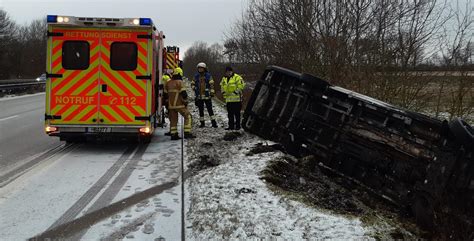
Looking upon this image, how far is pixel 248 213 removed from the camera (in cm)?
488

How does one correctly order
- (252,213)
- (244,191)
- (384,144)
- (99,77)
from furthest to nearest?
(99,77) < (384,144) < (244,191) < (252,213)

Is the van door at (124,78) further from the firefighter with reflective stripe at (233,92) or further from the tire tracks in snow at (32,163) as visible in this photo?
the firefighter with reflective stripe at (233,92)

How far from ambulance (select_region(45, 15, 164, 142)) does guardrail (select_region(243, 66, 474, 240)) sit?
9.23 feet

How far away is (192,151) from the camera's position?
906 cm

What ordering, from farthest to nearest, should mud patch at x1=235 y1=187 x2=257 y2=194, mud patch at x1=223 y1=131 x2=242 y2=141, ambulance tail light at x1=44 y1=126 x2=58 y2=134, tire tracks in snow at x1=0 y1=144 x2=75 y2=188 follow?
mud patch at x1=223 y1=131 x2=242 y2=141 → ambulance tail light at x1=44 y1=126 x2=58 y2=134 → tire tracks in snow at x1=0 y1=144 x2=75 y2=188 → mud patch at x1=235 y1=187 x2=257 y2=194

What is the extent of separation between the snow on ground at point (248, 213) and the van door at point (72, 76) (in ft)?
11.2

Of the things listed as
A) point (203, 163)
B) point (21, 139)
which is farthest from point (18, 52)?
point (203, 163)

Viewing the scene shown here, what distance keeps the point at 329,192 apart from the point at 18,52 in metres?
71.0

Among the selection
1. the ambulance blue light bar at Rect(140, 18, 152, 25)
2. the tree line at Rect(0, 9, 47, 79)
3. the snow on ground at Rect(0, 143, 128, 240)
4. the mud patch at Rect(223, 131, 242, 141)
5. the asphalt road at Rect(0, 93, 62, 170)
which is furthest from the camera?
the tree line at Rect(0, 9, 47, 79)

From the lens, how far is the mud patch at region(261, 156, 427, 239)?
4.86 metres

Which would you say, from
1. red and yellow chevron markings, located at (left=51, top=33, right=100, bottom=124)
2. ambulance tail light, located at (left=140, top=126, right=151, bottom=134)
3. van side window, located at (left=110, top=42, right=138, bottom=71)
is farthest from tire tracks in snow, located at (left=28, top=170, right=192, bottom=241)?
van side window, located at (left=110, top=42, right=138, bottom=71)

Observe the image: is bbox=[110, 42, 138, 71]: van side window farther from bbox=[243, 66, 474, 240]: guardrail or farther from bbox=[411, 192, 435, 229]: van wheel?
bbox=[411, 192, 435, 229]: van wheel

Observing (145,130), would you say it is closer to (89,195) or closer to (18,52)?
(89,195)

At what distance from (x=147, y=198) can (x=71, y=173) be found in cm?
202
